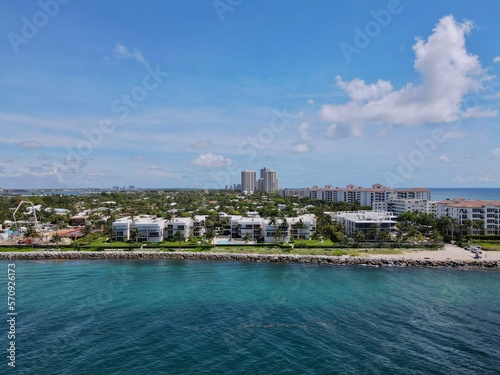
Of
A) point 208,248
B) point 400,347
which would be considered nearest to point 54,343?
point 400,347

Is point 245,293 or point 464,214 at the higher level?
point 464,214

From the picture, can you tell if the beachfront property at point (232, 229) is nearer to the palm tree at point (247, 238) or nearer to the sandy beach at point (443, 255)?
the palm tree at point (247, 238)

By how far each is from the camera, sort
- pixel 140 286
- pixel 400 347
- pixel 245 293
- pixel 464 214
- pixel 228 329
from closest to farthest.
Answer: pixel 400 347, pixel 228 329, pixel 245 293, pixel 140 286, pixel 464 214

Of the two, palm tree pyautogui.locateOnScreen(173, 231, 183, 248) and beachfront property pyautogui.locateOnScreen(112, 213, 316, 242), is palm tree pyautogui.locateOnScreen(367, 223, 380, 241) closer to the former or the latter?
beachfront property pyautogui.locateOnScreen(112, 213, 316, 242)

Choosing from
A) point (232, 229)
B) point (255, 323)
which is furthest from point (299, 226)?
point (255, 323)

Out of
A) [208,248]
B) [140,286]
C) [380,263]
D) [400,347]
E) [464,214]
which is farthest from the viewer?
[464,214]

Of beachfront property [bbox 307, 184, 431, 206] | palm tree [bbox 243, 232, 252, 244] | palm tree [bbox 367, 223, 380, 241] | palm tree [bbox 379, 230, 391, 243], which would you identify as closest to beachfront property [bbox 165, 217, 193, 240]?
palm tree [bbox 243, 232, 252, 244]

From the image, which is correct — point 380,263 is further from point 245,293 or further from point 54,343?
point 54,343
